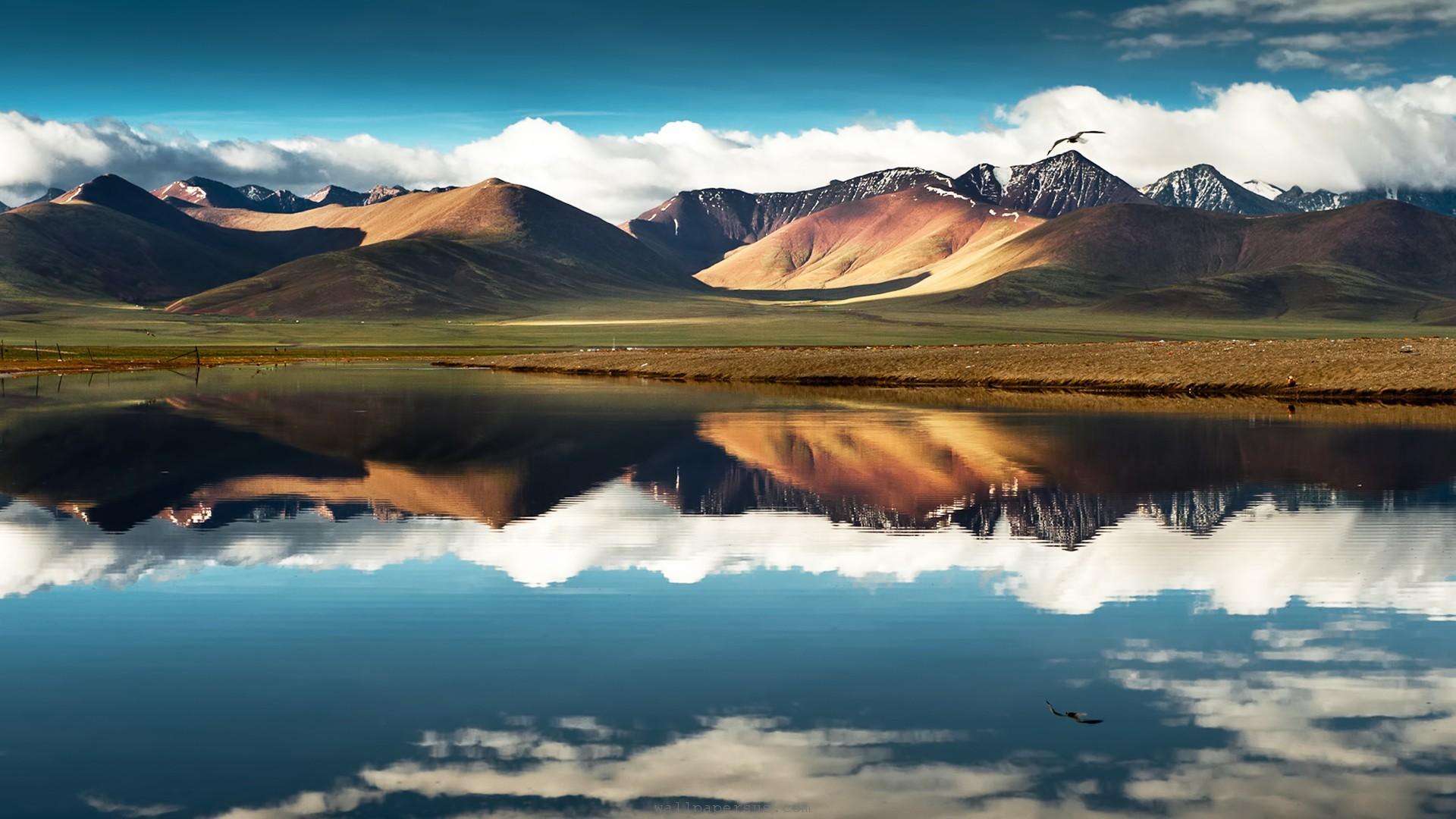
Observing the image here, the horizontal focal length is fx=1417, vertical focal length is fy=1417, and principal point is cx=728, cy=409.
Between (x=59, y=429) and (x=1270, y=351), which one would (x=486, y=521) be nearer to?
(x=59, y=429)

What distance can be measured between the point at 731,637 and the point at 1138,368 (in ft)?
229

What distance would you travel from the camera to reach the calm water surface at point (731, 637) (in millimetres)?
12992

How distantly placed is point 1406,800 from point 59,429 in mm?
52886

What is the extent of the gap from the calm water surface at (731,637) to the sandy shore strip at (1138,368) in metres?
34.4

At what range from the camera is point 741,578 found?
23.0 metres

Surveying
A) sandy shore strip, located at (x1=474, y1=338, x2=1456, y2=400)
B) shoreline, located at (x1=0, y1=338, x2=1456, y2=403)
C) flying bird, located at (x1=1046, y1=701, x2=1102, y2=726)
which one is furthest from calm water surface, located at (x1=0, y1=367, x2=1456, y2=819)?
sandy shore strip, located at (x1=474, y1=338, x2=1456, y2=400)

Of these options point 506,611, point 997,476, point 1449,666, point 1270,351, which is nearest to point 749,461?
point 997,476

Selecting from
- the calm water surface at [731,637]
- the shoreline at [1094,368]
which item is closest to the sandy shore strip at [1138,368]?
the shoreline at [1094,368]

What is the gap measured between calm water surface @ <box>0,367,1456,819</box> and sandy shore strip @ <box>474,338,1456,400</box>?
34.4 metres

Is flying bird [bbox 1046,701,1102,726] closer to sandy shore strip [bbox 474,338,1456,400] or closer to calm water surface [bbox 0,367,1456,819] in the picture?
calm water surface [bbox 0,367,1456,819]

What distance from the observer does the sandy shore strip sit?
2908 inches

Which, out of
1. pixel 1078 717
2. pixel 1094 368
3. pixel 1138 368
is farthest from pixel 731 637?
pixel 1094 368

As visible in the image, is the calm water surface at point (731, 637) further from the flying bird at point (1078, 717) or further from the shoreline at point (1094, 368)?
the shoreline at point (1094, 368)

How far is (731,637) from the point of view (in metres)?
18.6
